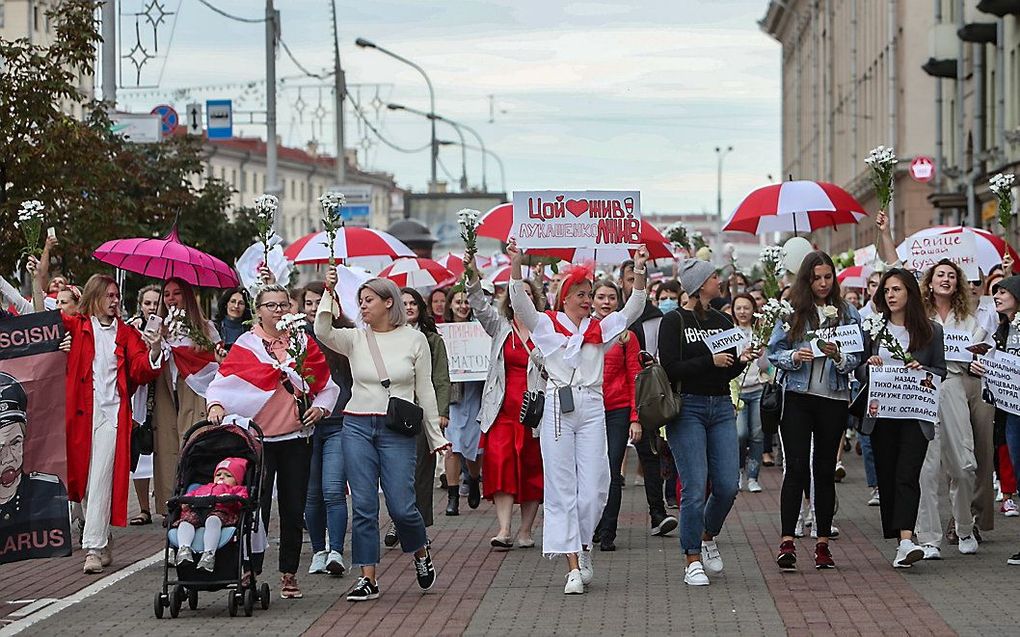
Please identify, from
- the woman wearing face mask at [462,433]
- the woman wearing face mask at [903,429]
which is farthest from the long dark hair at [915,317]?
the woman wearing face mask at [462,433]

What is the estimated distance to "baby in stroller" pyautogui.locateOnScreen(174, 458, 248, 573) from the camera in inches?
383

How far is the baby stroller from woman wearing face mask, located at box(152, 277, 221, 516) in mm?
2267

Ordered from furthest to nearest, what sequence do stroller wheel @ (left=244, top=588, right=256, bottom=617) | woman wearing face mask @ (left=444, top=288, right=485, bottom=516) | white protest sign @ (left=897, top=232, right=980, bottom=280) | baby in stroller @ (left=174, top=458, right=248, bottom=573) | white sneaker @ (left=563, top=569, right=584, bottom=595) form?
woman wearing face mask @ (left=444, top=288, right=485, bottom=516), white protest sign @ (left=897, top=232, right=980, bottom=280), white sneaker @ (left=563, top=569, right=584, bottom=595), stroller wheel @ (left=244, top=588, right=256, bottom=617), baby in stroller @ (left=174, top=458, right=248, bottom=573)

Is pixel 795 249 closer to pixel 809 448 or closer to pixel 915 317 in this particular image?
pixel 915 317

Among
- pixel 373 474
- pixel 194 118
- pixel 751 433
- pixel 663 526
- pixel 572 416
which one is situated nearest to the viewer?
pixel 373 474

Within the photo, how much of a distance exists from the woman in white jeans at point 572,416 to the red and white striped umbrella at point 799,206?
460cm

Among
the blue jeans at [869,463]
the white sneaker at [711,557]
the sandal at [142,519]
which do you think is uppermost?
the blue jeans at [869,463]

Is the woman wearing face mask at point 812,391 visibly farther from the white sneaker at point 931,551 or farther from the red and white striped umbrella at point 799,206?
the red and white striped umbrella at point 799,206

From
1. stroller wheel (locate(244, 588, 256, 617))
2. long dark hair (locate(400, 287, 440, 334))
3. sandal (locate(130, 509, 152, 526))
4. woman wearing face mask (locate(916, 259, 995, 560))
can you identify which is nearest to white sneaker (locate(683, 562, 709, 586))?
woman wearing face mask (locate(916, 259, 995, 560))

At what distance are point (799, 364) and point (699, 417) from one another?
693 mm

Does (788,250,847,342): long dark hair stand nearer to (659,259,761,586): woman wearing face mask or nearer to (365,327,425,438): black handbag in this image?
(659,259,761,586): woman wearing face mask

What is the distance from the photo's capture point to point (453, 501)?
15.4m

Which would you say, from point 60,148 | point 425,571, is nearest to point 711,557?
point 425,571

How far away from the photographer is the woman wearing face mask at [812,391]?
36.6 ft
